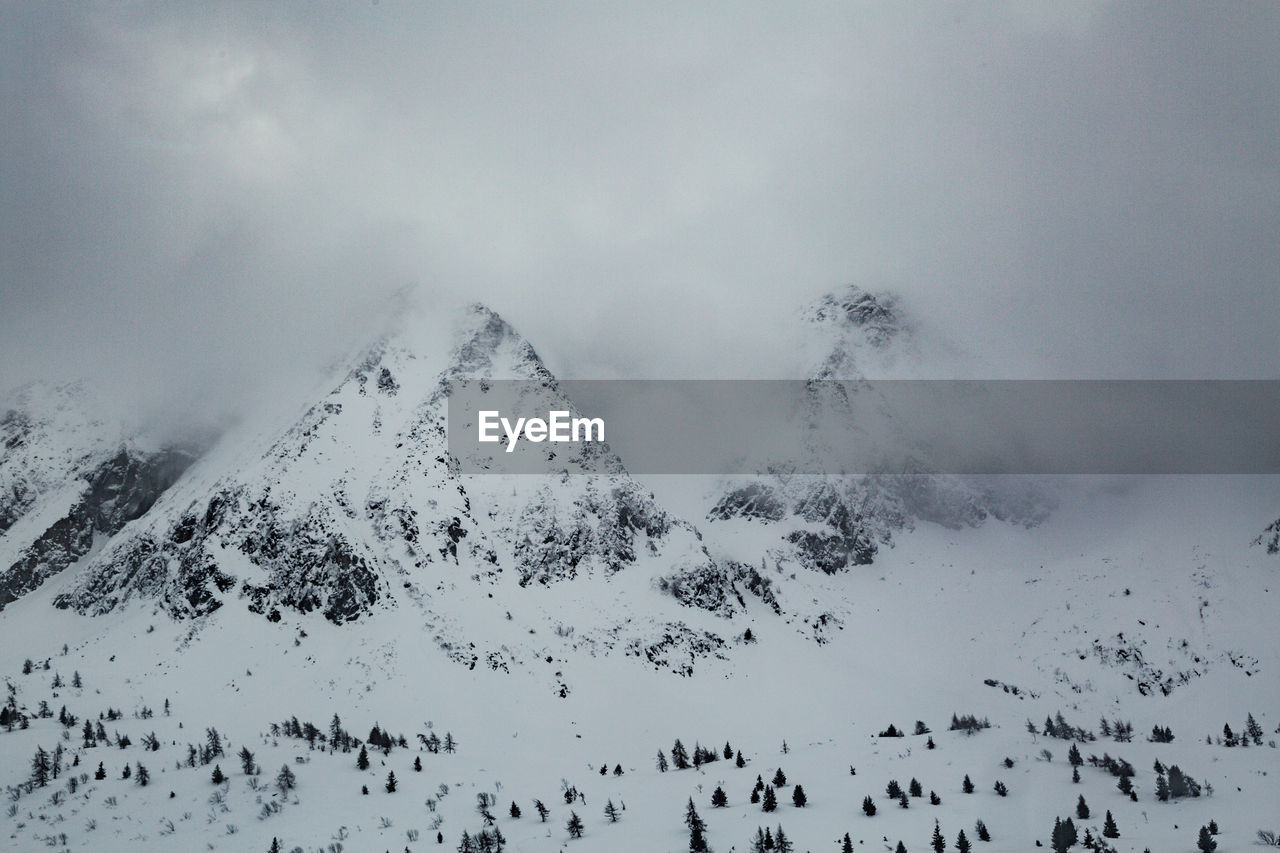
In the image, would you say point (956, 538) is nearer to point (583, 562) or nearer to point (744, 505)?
point (744, 505)

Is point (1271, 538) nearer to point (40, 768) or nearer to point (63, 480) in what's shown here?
point (40, 768)

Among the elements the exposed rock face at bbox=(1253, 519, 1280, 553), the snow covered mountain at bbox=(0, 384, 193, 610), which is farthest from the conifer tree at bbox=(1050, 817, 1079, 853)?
the snow covered mountain at bbox=(0, 384, 193, 610)

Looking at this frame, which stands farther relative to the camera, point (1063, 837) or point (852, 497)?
point (852, 497)

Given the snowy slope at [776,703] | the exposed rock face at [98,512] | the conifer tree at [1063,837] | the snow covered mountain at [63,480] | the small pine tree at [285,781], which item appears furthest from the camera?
the snow covered mountain at [63,480]

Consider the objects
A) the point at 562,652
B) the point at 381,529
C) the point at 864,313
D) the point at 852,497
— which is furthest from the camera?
the point at 864,313

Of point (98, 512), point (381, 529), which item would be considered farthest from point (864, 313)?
point (98, 512)

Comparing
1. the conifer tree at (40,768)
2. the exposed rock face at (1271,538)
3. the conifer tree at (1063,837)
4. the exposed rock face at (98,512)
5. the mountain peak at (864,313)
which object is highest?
the mountain peak at (864,313)

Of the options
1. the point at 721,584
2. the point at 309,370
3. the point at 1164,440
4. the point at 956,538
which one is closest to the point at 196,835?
the point at 721,584

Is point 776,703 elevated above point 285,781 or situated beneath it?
elevated above

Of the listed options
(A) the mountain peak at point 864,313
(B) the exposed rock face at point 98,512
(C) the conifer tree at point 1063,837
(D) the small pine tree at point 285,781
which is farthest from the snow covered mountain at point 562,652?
(A) the mountain peak at point 864,313

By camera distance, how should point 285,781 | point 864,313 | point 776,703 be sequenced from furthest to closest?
1. point 864,313
2. point 776,703
3. point 285,781

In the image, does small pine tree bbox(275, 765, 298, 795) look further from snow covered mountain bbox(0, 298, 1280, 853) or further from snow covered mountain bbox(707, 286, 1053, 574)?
snow covered mountain bbox(707, 286, 1053, 574)

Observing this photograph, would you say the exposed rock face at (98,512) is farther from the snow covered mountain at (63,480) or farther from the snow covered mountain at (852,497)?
the snow covered mountain at (852,497)
